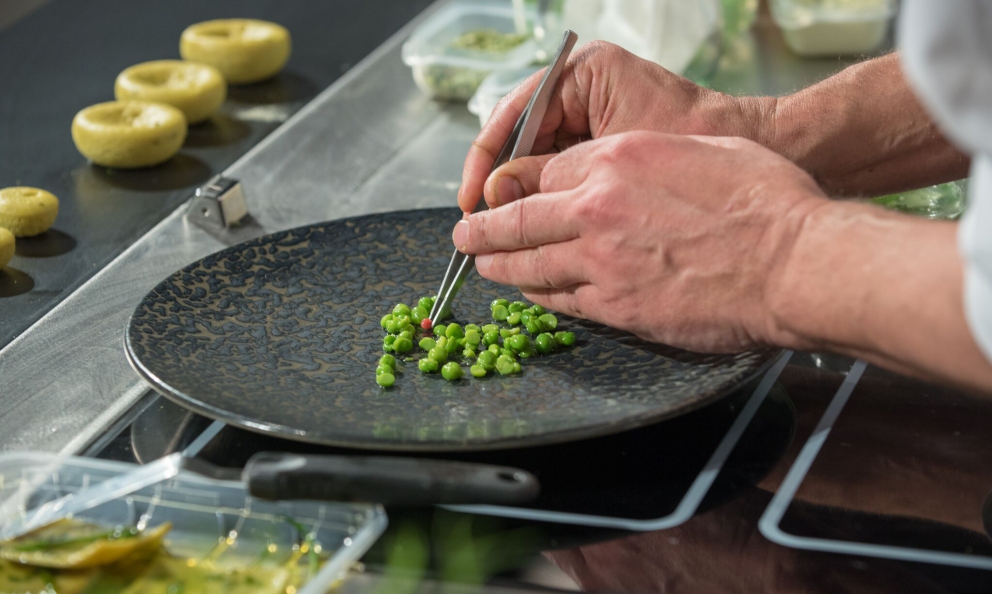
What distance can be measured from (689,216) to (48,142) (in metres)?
1.28

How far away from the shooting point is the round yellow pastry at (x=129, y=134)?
167 centimetres

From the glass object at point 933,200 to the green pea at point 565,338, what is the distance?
601 mm

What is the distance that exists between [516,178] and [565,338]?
0.19 meters

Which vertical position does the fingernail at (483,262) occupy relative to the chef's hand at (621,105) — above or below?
below

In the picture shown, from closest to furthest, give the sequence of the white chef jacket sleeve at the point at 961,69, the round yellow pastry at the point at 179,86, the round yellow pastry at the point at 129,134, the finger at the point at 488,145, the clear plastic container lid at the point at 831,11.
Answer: the white chef jacket sleeve at the point at 961,69
the finger at the point at 488,145
the round yellow pastry at the point at 129,134
the round yellow pastry at the point at 179,86
the clear plastic container lid at the point at 831,11

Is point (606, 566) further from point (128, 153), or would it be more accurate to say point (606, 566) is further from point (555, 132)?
point (128, 153)

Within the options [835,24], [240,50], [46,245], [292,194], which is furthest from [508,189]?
[835,24]

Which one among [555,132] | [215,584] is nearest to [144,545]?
[215,584]

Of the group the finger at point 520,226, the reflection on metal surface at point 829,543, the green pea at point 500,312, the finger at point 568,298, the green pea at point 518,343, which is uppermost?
the finger at point 520,226

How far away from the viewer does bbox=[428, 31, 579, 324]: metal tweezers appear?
→ 1197mm

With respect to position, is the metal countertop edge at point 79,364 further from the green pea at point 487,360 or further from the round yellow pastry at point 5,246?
the green pea at point 487,360

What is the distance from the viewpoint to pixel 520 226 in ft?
3.57

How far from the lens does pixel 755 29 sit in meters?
2.43

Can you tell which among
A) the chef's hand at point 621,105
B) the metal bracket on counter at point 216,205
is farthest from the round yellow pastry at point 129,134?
the chef's hand at point 621,105
